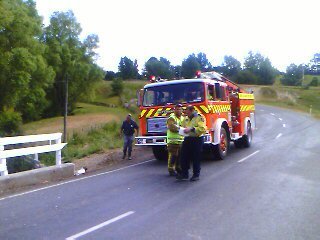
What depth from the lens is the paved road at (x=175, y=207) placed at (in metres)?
6.33

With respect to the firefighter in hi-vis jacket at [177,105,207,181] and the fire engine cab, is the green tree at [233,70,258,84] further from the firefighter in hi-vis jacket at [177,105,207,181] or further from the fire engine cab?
the firefighter in hi-vis jacket at [177,105,207,181]

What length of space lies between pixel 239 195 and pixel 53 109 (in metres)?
55.7

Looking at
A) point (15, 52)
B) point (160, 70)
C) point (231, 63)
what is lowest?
point (160, 70)

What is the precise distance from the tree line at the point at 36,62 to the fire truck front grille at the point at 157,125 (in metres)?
16.4

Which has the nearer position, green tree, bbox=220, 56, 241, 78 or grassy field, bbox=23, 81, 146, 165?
grassy field, bbox=23, 81, 146, 165

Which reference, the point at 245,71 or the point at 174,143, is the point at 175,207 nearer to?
the point at 174,143

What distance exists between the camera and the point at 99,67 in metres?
58.6

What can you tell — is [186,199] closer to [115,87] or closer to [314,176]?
[314,176]

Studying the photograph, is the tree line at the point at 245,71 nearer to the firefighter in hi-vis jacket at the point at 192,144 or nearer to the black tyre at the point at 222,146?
the black tyre at the point at 222,146

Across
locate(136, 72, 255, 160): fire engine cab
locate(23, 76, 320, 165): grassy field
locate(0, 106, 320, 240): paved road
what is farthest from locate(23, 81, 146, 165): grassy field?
locate(0, 106, 320, 240): paved road

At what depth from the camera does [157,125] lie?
13438 millimetres

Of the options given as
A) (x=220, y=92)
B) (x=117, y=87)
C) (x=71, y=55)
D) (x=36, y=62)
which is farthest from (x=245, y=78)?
(x=220, y=92)

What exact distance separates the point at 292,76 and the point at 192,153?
10845 centimetres

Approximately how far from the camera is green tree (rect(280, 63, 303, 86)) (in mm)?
111625
